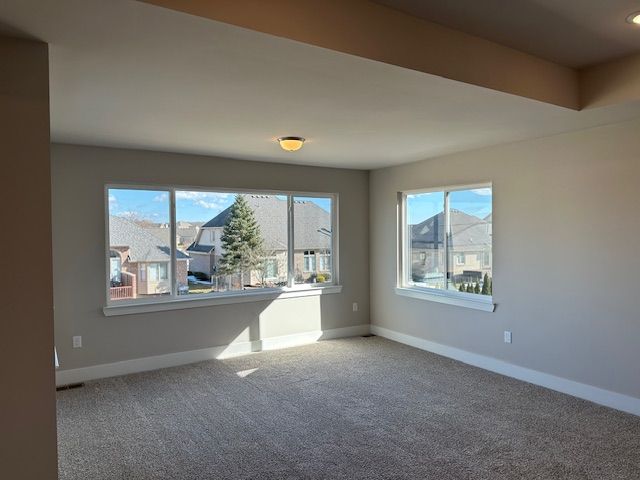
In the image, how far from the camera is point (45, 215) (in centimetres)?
210

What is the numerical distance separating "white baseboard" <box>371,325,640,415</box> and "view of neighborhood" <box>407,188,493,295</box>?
0.71m

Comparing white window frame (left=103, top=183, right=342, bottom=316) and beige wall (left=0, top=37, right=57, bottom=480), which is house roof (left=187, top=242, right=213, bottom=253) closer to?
white window frame (left=103, top=183, right=342, bottom=316)

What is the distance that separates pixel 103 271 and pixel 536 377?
4397 millimetres

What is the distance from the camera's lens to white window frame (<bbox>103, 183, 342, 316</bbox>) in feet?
15.3

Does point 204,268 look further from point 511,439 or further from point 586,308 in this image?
point 586,308

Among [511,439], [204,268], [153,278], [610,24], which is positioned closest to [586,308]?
[511,439]

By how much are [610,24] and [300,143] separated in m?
2.47

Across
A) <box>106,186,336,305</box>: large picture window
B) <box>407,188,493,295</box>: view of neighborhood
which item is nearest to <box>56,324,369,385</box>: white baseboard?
<box>106,186,336,305</box>: large picture window

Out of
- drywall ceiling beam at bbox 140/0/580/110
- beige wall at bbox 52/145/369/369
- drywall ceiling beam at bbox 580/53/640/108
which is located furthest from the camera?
beige wall at bbox 52/145/369/369

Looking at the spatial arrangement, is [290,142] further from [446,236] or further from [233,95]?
[446,236]

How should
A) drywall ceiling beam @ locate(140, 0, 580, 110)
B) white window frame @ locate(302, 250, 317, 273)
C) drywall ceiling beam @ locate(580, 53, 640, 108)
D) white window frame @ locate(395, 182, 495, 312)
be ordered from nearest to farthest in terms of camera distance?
drywall ceiling beam @ locate(140, 0, 580, 110) → drywall ceiling beam @ locate(580, 53, 640, 108) → white window frame @ locate(395, 182, 495, 312) → white window frame @ locate(302, 250, 317, 273)

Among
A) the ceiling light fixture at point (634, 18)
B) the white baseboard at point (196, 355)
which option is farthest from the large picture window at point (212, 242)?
the ceiling light fixture at point (634, 18)

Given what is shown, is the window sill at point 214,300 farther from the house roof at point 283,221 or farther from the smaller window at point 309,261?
the house roof at point 283,221

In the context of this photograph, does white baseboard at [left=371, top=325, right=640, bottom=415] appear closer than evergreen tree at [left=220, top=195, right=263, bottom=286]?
Yes
